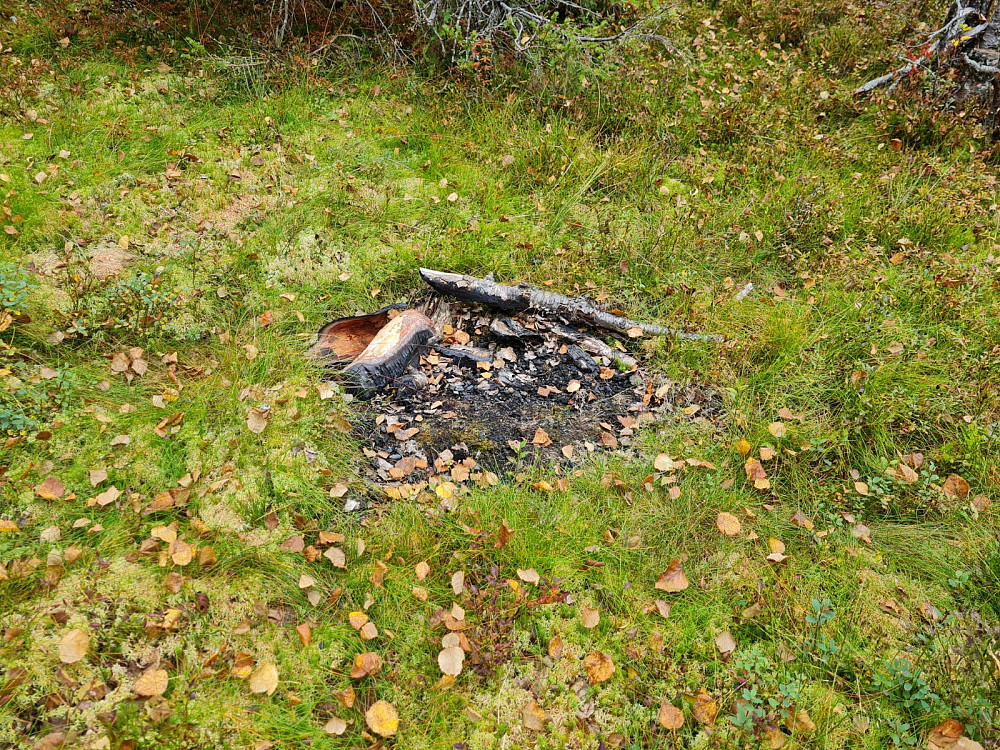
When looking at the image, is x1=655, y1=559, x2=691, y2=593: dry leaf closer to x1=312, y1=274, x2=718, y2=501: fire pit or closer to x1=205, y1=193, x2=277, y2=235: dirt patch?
x1=312, y1=274, x2=718, y2=501: fire pit

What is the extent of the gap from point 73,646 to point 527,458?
2.18 metres

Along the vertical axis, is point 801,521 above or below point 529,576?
above

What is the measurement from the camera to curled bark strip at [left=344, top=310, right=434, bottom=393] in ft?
11.5

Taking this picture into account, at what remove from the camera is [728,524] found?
2.93 metres

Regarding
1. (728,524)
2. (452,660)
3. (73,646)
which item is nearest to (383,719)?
(452,660)

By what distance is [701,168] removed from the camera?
16.3 feet

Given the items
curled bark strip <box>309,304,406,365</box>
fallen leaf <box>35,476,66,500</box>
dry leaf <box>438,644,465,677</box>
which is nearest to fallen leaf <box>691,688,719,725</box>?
dry leaf <box>438,644,465,677</box>

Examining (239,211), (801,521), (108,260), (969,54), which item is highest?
(969,54)

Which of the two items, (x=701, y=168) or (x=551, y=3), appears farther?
(x=551, y=3)

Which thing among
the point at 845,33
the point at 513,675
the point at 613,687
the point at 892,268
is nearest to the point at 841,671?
the point at 613,687

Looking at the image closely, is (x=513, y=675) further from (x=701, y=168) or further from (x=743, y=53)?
(x=743, y=53)

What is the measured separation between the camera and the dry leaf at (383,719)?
2.24 meters

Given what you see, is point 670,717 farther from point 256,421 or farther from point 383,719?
point 256,421

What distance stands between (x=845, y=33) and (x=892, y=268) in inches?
142
